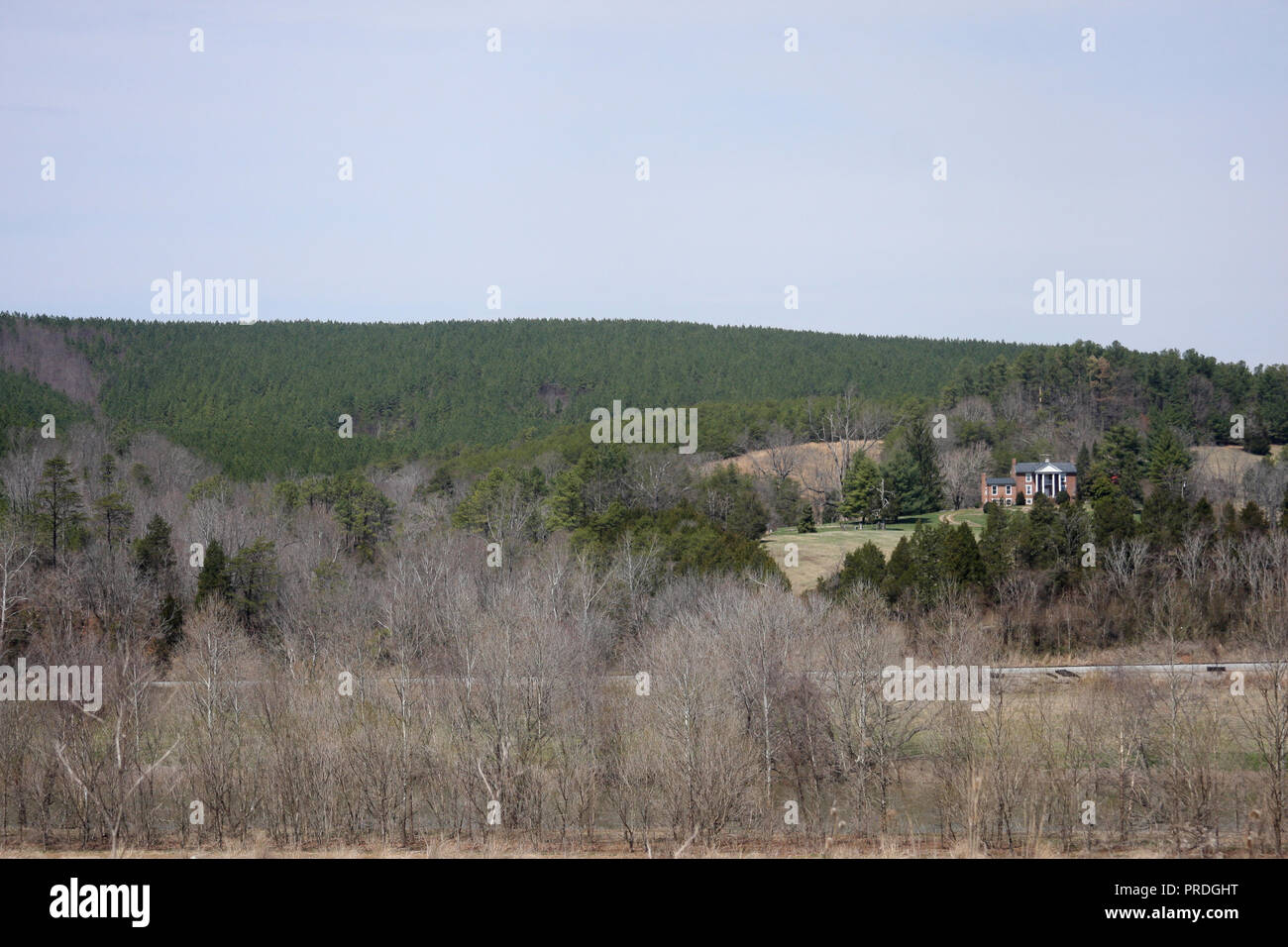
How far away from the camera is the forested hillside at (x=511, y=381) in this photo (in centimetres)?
11469

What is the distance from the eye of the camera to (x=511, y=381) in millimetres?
158250

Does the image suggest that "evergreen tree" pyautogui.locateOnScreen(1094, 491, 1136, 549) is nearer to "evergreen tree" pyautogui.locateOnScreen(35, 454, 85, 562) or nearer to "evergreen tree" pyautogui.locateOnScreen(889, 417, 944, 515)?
"evergreen tree" pyautogui.locateOnScreen(889, 417, 944, 515)

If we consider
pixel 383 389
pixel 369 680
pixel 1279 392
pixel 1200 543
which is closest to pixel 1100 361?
pixel 1279 392

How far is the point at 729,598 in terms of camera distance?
151 feet

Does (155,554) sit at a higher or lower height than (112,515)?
lower

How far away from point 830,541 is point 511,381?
289 ft

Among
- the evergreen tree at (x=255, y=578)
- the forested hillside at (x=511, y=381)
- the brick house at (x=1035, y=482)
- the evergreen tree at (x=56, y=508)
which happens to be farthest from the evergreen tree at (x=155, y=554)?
the brick house at (x=1035, y=482)

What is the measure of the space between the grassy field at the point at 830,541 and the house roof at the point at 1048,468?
610 cm

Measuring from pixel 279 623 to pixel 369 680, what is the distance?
65.1 feet

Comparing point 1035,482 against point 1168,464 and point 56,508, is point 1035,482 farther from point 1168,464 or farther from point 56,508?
point 56,508

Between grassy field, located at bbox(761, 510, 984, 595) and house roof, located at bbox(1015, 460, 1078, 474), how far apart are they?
610 centimetres

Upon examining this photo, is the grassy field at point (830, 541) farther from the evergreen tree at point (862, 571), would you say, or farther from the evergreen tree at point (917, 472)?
the evergreen tree at point (862, 571)

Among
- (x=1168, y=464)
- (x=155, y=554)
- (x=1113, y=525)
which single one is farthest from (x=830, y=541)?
(x=155, y=554)
